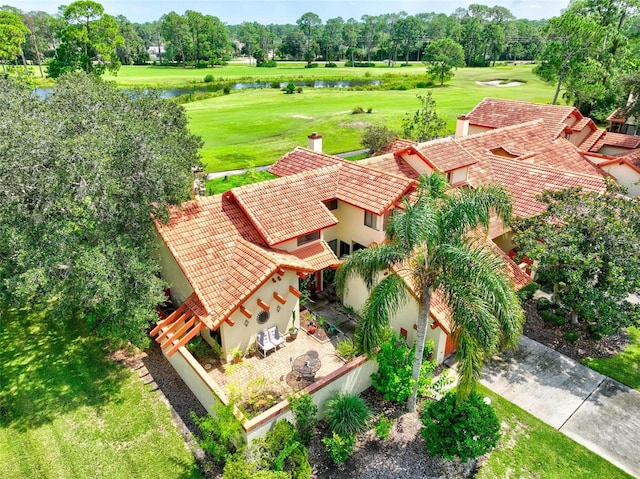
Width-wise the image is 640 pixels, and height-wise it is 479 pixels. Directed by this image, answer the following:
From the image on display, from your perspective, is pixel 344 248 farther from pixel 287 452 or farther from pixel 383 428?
pixel 287 452

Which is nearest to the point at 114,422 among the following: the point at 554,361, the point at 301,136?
the point at 554,361

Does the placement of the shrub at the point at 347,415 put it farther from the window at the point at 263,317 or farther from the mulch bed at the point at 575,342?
the mulch bed at the point at 575,342

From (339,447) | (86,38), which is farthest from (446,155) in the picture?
(86,38)

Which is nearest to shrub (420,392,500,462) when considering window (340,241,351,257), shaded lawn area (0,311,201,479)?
shaded lawn area (0,311,201,479)

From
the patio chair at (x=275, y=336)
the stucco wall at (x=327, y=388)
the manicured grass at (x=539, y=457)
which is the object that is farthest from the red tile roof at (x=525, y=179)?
the patio chair at (x=275, y=336)

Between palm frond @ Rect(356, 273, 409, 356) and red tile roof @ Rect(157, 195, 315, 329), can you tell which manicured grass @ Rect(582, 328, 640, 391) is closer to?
palm frond @ Rect(356, 273, 409, 356)

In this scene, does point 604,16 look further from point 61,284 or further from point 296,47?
point 296,47
